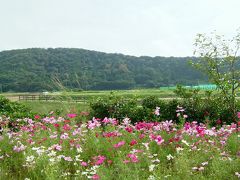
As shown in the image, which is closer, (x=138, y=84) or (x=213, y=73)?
(x=213, y=73)

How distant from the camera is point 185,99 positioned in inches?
483

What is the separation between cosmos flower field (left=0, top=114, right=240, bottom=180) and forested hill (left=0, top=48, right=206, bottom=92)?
54672 mm

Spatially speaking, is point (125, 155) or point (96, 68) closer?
point (125, 155)

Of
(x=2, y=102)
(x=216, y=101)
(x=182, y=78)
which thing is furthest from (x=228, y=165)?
(x=182, y=78)

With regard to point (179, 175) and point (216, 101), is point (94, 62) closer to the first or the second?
point (216, 101)

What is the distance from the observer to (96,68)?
3009 inches

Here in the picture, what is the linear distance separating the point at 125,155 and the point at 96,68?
70946mm

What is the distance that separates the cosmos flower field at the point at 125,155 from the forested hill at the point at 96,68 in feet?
179

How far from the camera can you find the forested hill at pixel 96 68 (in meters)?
68.7

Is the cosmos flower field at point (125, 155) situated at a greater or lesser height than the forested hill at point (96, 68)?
lesser

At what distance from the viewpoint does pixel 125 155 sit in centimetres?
584

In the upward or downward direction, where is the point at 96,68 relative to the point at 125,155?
upward

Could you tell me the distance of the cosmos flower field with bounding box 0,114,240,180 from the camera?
15.2 feet

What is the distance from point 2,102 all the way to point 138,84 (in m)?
68.5
